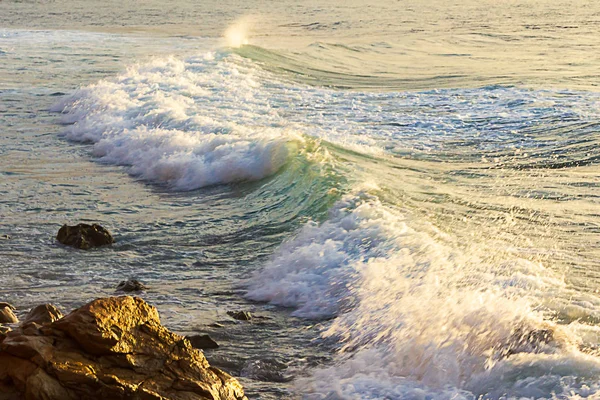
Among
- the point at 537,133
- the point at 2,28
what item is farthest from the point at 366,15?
the point at 537,133

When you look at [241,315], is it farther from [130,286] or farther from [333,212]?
[333,212]

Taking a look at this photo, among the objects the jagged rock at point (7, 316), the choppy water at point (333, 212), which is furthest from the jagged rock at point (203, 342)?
the jagged rock at point (7, 316)

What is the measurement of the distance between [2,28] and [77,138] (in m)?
27.3

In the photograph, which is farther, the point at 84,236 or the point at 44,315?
the point at 84,236

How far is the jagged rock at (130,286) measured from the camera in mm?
8016

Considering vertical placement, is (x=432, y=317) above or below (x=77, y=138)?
above

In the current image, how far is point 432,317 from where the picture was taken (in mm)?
6953

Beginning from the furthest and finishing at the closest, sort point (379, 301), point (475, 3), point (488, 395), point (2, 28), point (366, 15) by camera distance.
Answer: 1. point (475, 3)
2. point (366, 15)
3. point (2, 28)
4. point (379, 301)
5. point (488, 395)

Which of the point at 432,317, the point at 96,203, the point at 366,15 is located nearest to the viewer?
the point at 432,317

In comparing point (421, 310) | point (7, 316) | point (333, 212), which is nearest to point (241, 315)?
point (421, 310)

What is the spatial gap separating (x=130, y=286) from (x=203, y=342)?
148cm

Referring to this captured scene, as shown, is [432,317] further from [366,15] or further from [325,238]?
[366,15]

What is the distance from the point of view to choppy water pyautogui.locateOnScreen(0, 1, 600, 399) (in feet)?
21.3

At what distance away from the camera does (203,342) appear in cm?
681
